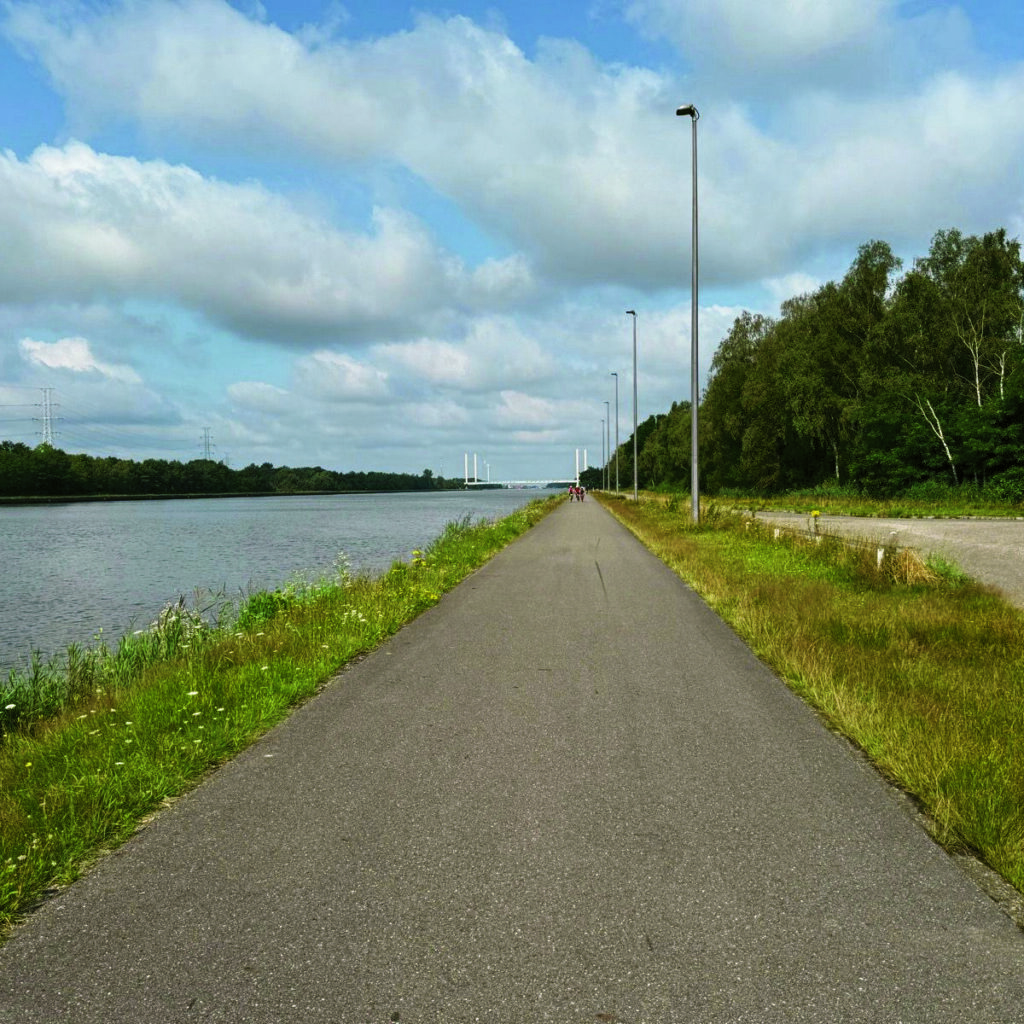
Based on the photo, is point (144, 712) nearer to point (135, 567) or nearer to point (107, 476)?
point (135, 567)

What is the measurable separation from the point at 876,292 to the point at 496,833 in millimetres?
58893

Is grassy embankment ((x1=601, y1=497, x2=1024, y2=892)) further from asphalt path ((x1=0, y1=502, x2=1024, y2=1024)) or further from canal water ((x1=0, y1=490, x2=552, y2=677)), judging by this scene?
canal water ((x1=0, y1=490, x2=552, y2=677))

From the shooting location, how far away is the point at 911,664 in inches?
291

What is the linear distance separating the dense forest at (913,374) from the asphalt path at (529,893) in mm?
44190

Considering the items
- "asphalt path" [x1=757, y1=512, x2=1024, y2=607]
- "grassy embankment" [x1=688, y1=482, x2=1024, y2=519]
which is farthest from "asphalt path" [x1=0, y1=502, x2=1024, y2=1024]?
"grassy embankment" [x1=688, y1=482, x2=1024, y2=519]

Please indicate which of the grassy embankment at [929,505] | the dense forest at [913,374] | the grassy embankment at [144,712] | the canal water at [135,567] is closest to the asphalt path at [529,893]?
the grassy embankment at [144,712]

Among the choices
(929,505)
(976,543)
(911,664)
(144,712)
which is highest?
(929,505)

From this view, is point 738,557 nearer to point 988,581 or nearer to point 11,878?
point 988,581

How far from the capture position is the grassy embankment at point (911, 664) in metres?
4.29

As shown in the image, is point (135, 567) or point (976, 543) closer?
point (976, 543)

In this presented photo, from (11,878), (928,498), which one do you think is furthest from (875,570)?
(928,498)

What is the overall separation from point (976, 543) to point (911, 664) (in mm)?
15799

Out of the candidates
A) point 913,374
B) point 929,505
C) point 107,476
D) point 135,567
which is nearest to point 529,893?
point 135,567

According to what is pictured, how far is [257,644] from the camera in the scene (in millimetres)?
9008
